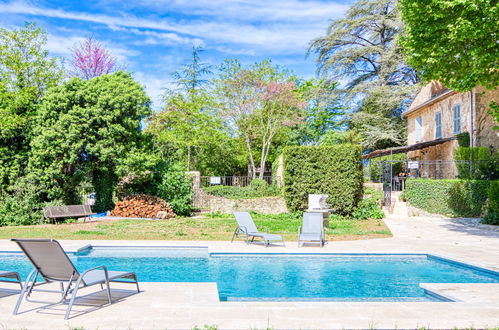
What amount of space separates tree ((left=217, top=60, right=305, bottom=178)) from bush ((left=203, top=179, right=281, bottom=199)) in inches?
160

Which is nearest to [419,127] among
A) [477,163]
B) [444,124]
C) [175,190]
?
[444,124]

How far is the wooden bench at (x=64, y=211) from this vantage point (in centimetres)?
1672

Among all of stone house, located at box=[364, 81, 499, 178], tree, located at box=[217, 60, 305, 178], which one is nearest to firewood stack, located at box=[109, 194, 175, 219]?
tree, located at box=[217, 60, 305, 178]

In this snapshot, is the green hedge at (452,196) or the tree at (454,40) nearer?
the tree at (454,40)

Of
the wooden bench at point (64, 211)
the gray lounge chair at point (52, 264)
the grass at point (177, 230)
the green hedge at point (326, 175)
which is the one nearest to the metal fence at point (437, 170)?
the green hedge at point (326, 175)

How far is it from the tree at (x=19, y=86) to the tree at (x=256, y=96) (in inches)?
445

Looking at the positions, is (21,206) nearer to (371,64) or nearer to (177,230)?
(177,230)

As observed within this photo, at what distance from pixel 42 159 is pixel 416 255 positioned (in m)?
14.8

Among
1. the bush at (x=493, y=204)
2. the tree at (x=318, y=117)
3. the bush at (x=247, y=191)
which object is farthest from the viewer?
the tree at (x=318, y=117)

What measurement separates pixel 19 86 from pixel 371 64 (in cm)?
2630

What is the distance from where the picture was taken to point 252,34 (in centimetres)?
2698

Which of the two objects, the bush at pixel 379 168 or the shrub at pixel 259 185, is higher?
the bush at pixel 379 168

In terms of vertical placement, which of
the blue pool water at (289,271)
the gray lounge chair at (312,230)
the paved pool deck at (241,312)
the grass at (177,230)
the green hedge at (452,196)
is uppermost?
the green hedge at (452,196)

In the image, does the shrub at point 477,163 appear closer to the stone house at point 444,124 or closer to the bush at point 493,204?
the stone house at point 444,124
